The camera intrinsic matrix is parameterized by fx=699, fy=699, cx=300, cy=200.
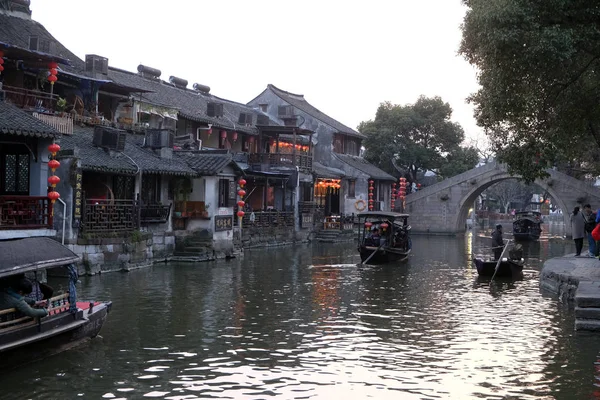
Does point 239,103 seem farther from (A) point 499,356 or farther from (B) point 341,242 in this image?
(A) point 499,356

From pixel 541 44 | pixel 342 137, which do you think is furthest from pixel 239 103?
pixel 541 44

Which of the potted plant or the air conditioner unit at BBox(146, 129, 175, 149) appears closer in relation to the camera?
the potted plant

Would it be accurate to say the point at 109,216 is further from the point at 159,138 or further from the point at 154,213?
the point at 159,138

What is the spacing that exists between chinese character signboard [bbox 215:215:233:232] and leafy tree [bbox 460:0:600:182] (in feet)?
37.7

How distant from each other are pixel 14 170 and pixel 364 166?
33571mm

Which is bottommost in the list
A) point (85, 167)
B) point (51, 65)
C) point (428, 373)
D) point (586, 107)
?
point (428, 373)

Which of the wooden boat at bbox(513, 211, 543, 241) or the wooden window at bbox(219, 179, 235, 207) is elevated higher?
the wooden window at bbox(219, 179, 235, 207)

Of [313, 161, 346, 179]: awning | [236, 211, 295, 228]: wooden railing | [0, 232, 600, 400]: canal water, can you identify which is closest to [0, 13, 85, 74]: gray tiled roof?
[0, 232, 600, 400]: canal water

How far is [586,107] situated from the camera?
18.8 m

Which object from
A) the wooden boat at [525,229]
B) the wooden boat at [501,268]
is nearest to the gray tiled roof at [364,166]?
the wooden boat at [525,229]

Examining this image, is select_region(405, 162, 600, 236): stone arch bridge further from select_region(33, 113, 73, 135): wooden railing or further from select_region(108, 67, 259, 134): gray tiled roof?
select_region(33, 113, 73, 135): wooden railing

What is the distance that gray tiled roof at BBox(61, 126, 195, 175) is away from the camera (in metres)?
22.2

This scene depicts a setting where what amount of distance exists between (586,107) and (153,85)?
23483 millimetres

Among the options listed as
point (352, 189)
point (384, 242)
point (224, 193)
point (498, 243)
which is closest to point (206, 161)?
point (224, 193)
